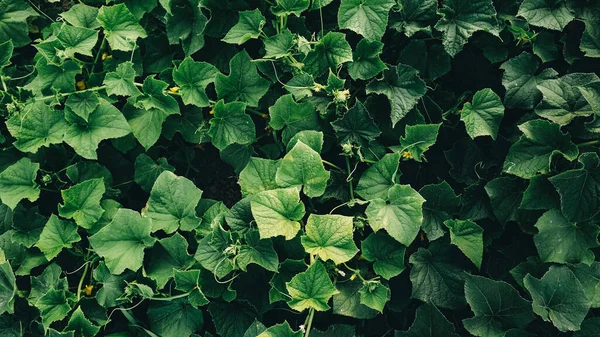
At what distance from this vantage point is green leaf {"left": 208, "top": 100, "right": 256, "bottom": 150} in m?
2.87

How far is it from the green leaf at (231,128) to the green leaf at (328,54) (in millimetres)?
428

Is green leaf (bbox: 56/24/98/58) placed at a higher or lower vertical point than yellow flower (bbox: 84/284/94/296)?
higher

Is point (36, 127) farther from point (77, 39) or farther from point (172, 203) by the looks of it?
point (172, 203)

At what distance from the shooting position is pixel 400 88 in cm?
289

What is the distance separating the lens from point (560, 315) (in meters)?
2.53

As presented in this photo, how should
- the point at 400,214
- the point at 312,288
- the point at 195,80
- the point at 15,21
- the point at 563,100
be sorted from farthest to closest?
the point at 15,21
the point at 195,80
the point at 563,100
the point at 400,214
the point at 312,288

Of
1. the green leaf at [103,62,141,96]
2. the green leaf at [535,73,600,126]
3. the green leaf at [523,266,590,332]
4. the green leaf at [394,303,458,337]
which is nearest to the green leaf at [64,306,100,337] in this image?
the green leaf at [103,62,141,96]

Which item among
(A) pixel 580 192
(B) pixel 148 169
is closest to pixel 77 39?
(B) pixel 148 169

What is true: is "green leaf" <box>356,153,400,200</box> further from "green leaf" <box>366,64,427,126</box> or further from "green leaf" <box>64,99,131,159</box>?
"green leaf" <box>64,99,131,159</box>

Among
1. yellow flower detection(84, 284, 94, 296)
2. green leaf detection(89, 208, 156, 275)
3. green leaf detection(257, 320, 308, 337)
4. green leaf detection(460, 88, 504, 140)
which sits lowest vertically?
yellow flower detection(84, 284, 94, 296)

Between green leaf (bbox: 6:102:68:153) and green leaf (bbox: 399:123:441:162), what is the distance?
1815 mm

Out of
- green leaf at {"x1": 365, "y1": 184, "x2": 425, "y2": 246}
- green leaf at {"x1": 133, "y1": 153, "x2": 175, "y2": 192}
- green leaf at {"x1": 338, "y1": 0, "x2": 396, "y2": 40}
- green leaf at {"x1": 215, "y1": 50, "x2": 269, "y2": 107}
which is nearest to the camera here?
green leaf at {"x1": 365, "y1": 184, "x2": 425, "y2": 246}

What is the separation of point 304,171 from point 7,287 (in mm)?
1703

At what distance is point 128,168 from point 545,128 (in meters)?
2.28
